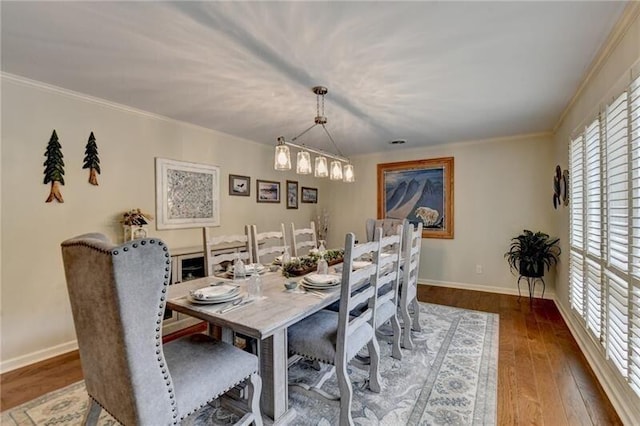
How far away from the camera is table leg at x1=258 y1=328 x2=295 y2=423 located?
162 centimetres

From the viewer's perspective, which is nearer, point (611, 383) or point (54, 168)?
point (611, 383)

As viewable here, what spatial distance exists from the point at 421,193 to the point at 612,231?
10.1 ft

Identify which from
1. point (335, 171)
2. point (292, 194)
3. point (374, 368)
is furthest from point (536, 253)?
point (292, 194)

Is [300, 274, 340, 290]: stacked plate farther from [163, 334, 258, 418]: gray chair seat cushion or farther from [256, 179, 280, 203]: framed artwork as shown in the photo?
[256, 179, 280, 203]: framed artwork

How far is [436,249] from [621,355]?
3106 millimetres

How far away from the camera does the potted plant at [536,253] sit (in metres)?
3.81

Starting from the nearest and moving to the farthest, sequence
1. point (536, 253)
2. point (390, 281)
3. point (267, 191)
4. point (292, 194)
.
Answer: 1. point (390, 281)
2. point (536, 253)
3. point (267, 191)
4. point (292, 194)

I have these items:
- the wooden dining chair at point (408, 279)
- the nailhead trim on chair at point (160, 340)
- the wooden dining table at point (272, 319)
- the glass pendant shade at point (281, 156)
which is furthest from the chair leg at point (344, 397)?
the glass pendant shade at point (281, 156)

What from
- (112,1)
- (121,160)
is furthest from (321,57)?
(121,160)

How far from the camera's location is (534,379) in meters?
2.14

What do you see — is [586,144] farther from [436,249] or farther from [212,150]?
[212,150]

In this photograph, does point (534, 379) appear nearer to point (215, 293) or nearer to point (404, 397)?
point (404, 397)

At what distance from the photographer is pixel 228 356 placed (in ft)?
4.84

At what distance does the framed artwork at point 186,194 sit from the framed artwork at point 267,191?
76 centimetres
